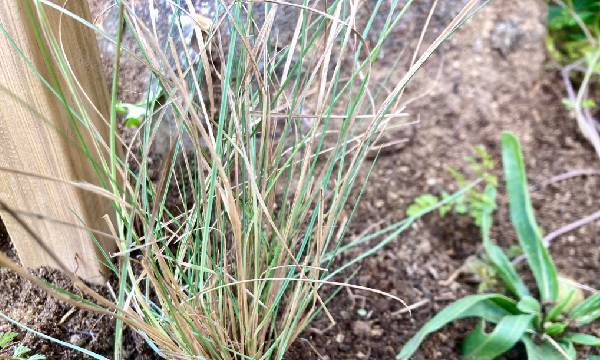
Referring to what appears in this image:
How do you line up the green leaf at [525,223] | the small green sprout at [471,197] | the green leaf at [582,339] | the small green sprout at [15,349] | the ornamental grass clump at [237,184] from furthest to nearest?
the small green sprout at [471,197] → the green leaf at [525,223] → the green leaf at [582,339] → the small green sprout at [15,349] → the ornamental grass clump at [237,184]

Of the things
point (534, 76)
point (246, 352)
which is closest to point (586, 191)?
point (534, 76)

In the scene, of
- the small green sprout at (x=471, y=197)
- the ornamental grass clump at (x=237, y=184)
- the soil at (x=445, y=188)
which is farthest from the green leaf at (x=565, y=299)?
the ornamental grass clump at (x=237, y=184)

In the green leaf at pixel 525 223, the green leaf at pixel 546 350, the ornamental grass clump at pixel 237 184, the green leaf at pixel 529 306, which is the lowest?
the green leaf at pixel 546 350

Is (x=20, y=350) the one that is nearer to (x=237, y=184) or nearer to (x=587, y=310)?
(x=237, y=184)

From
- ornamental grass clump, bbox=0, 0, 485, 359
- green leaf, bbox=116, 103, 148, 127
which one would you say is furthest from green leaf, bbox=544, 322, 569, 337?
green leaf, bbox=116, 103, 148, 127

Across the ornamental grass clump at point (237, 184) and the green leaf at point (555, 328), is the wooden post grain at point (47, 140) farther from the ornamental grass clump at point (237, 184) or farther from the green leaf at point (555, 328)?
the green leaf at point (555, 328)

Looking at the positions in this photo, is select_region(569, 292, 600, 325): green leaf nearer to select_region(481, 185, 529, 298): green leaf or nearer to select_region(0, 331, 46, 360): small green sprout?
select_region(481, 185, 529, 298): green leaf
